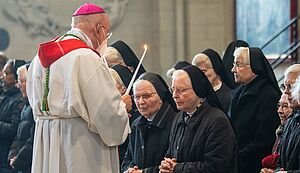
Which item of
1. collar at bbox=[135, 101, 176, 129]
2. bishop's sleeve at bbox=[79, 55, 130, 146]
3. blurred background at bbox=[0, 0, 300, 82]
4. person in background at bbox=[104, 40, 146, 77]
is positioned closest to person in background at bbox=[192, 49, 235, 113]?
person in background at bbox=[104, 40, 146, 77]

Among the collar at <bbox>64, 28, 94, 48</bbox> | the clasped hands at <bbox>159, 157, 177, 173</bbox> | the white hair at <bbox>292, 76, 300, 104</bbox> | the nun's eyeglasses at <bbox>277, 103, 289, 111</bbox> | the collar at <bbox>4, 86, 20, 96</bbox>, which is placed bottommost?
the clasped hands at <bbox>159, 157, 177, 173</bbox>

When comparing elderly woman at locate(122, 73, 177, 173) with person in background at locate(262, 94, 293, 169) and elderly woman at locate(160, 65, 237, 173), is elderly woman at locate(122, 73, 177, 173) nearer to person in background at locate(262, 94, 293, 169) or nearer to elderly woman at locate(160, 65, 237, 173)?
elderly woman at locate(160, 65, 237, 173)

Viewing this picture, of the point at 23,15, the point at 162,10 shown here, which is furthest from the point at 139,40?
the point at 23,15

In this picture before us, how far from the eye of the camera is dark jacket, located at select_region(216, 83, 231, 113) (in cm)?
709

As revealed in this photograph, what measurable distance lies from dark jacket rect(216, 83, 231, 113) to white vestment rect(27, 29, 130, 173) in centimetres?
217

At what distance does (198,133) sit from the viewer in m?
5.43

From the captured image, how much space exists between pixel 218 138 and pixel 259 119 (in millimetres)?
1072

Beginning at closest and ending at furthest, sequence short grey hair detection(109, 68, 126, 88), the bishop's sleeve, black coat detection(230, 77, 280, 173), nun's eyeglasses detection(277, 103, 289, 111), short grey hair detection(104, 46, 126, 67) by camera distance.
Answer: the bishop's sleeve → nun's eyeglasses detection(277, 103, 289, 111) → black coat detection(230, 77, 280, 173) → short grey hair detection(109, 68, 126, 88) → short grey hair detection(104, 46, 126, 67)

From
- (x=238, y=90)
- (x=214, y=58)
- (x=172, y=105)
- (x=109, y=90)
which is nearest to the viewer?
(x=109, y=90)

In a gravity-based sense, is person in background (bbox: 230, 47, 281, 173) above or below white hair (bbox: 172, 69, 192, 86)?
below

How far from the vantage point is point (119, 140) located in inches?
197

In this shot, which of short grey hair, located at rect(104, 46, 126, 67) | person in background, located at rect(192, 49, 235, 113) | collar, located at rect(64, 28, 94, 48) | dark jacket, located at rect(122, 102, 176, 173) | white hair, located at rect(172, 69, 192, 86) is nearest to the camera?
collar, located at rect(64, 28, 94, 48)

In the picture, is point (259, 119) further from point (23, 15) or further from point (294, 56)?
point (23, 15)

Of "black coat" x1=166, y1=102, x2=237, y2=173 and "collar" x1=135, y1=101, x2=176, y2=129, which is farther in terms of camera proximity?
"collar" x1=135, y1=101, x2=176, y2=129
